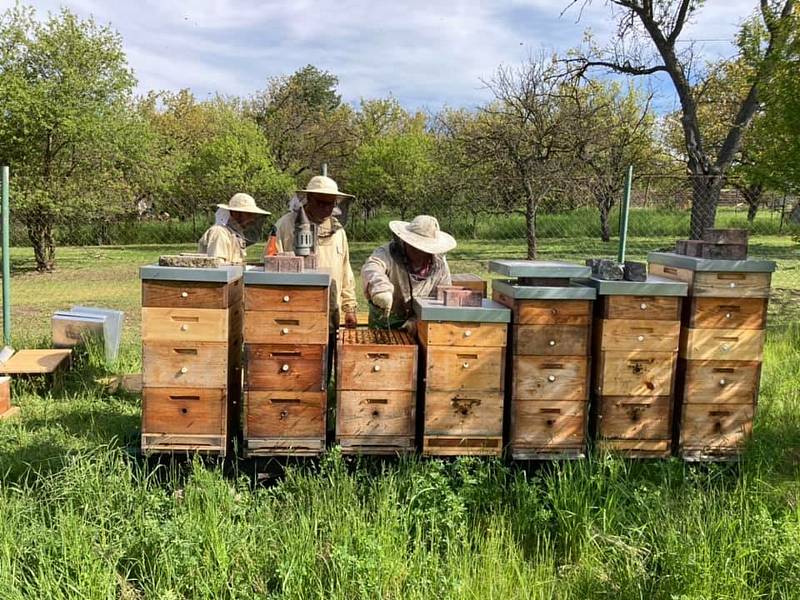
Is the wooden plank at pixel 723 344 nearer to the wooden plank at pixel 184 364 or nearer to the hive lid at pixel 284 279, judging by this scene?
the hive lid at pixel 284 279

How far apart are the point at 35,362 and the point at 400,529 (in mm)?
4426

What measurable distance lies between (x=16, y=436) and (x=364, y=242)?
1968cm

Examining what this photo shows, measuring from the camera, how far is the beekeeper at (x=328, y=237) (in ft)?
16.1

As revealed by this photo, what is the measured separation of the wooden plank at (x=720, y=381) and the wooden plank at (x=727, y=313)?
8.5 inches

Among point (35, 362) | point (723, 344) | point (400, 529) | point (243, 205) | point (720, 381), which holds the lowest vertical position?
point (400, 529)

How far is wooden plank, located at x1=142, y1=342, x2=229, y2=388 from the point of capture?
11.4 ft

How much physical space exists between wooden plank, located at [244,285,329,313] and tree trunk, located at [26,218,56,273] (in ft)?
52.1

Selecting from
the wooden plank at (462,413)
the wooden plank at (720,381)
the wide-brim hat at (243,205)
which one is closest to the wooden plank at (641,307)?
the wooden plank at (720,381)

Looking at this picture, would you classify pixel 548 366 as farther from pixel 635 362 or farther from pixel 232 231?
pixel 232 231

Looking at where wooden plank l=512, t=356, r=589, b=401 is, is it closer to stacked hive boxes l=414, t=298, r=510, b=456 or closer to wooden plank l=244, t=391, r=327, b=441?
stacked hive boxes l=414, t=298, r=510, b=456

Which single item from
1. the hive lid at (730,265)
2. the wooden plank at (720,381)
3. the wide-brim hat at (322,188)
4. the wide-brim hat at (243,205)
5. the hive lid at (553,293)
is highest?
the wide-brim hat at (322,188)

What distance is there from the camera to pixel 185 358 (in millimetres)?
3490

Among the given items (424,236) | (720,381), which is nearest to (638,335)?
(720,381)

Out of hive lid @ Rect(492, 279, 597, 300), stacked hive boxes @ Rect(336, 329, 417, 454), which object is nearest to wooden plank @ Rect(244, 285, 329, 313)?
stacked hive boxes @ Rect(336, 329, 417, 454)
